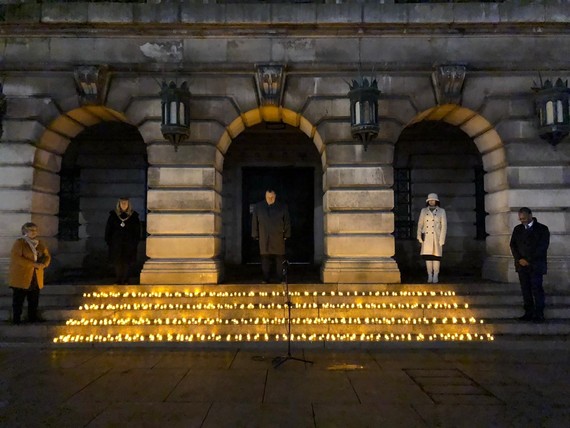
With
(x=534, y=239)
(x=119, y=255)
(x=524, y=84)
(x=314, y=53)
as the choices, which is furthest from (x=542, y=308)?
(x=119, y=255)

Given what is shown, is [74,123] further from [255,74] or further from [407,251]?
[407,251]

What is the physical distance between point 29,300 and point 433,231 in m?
8.46

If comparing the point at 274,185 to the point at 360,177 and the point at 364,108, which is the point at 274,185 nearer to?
the point at 360,177

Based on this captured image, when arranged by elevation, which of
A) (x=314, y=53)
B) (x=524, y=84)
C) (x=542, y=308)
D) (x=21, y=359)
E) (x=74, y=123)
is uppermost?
(x=314, y=53)

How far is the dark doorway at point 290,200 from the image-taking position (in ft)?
47.5

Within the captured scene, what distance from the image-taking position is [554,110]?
977 centimetres

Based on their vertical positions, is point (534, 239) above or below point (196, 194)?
below

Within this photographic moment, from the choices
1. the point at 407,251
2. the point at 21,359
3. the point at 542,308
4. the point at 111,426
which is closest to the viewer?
the point at 111,426

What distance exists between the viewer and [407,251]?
46.0 feet

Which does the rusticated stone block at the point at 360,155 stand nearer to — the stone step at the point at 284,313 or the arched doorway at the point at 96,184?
the stone step at the point at 284,313

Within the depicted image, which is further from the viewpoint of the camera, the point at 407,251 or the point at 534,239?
the point at 407,251

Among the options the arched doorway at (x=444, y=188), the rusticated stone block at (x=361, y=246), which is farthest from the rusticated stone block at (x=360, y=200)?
the arched doorway at (x=444, y=188)

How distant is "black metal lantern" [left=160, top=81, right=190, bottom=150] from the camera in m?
9.77

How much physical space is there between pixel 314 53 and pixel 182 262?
5.81 meters
